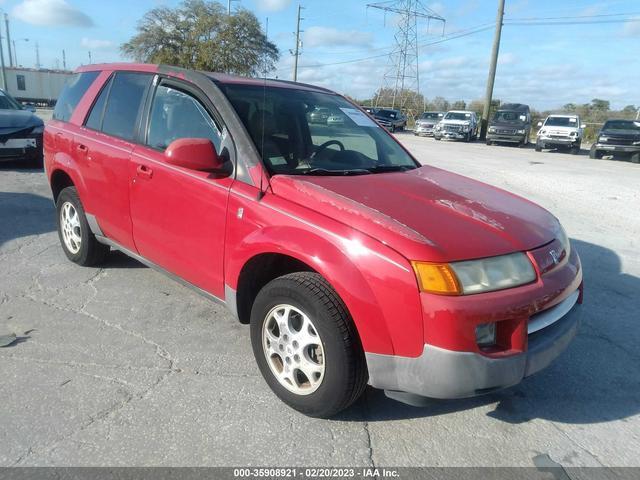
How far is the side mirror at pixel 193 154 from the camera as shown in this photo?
2844 millimetres

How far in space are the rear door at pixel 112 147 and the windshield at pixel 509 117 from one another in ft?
83.1

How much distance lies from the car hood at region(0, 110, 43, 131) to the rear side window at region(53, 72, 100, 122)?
5.14 meters

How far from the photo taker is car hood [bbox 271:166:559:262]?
7.64 ft

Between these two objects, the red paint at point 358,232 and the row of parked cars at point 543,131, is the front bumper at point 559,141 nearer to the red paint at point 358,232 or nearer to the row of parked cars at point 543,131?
the row of parked cars at point 543,131

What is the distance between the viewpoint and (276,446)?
8.06ft

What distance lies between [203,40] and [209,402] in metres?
39.5

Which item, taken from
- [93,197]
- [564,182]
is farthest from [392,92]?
[93,197]

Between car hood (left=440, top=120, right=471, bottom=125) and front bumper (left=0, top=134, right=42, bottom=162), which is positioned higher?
car hood (left=440, top=120, right=471, bottom=125)

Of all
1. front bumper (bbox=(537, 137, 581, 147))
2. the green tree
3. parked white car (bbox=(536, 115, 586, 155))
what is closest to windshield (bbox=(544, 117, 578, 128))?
parked white car (bbox=(536, 115, 586, 155))

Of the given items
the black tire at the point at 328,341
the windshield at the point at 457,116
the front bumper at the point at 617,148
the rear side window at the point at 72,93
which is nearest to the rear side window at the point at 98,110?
the rear side window at the point at 72,93

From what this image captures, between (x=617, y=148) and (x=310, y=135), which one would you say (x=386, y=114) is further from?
(x=310, y=135)

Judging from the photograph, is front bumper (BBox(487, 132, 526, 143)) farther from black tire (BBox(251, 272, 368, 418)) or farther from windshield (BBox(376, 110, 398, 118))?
black tire (BBox(251, 272, 368, 418))

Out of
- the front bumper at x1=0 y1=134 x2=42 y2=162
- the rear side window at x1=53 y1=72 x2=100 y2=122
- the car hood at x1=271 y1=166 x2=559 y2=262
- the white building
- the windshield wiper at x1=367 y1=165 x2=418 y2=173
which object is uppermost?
the white building

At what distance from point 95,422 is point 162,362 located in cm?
63
